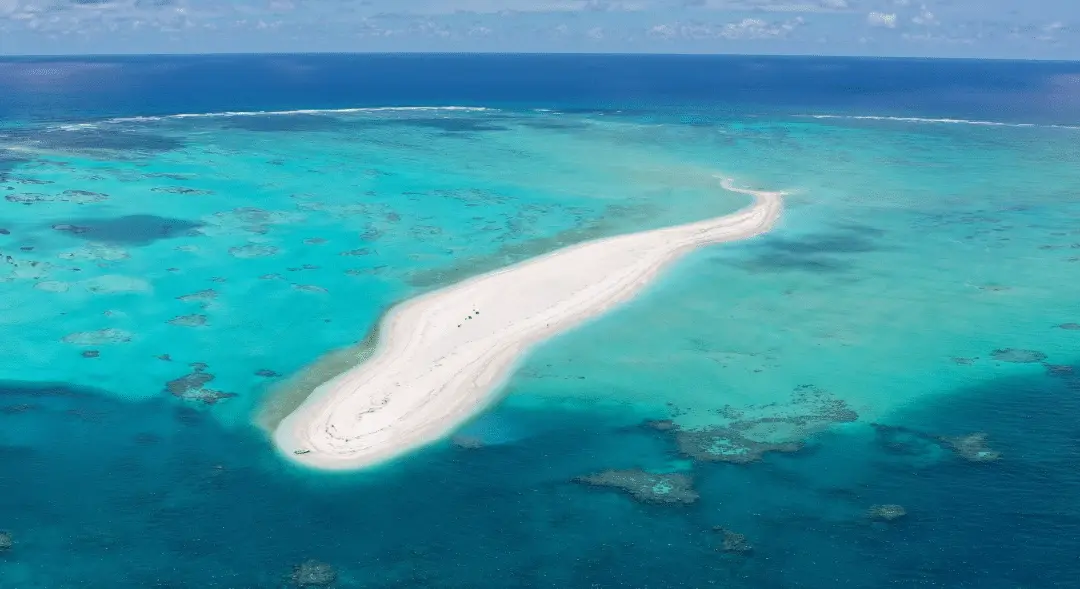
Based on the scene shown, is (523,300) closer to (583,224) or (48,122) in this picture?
(583,224)

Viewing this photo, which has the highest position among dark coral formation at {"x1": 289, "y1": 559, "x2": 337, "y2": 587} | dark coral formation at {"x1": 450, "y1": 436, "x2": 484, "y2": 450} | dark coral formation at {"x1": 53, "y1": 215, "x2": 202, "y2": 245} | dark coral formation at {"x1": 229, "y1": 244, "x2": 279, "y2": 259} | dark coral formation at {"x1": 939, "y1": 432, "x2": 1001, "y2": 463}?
dark coral formation at {"x1": 53, "y1": 215, "x2": 202, "y2": 245}

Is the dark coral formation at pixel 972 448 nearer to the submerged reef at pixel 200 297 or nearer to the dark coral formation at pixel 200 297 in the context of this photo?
the submerged reef at pixel 200 297

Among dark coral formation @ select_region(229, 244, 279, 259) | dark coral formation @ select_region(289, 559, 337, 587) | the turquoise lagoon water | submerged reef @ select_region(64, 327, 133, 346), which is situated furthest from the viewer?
dark coral formation @ select_region(229, 244, 279, 259)

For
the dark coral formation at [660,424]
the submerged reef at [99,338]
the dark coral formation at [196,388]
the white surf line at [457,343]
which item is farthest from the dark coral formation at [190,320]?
the dark coral formation at [660,424]

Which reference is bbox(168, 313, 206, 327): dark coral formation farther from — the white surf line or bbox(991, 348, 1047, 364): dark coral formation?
bbox(991, 348, 1047, 364): dark coral formation

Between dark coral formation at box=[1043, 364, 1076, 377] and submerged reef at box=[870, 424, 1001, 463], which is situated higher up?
dark coral formation at box=[1043, 364, 1076, 377]

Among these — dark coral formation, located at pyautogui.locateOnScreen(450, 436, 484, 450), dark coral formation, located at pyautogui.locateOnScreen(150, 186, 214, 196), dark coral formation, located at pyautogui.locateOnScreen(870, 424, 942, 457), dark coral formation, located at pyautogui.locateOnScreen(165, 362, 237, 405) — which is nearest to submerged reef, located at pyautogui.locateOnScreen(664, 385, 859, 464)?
dark coral formation, located at pyautogui.locateOnScreen(870, 424, 942, 457)

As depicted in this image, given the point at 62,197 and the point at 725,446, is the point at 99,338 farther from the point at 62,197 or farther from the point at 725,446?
the point at 62,197

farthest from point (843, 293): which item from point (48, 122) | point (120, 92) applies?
point (120, 92)
